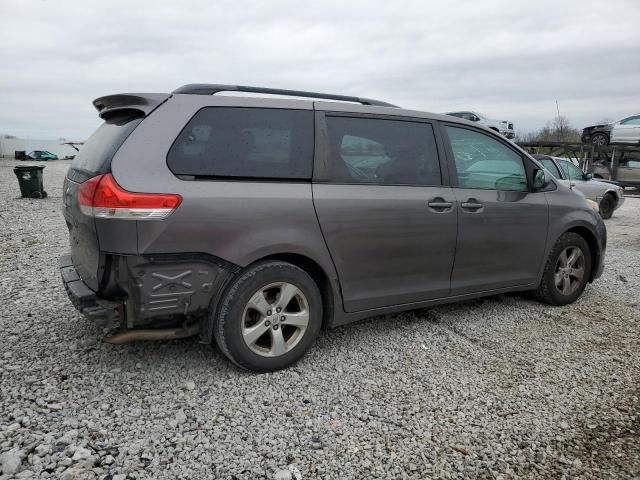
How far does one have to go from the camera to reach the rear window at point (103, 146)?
2.92 m

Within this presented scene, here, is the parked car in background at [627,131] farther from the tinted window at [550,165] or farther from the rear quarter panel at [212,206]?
the rear quarter panel at [212,206]

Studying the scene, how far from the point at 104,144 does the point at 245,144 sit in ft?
2.86

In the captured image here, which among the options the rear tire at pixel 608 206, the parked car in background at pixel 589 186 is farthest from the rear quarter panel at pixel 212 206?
the rear tire at pixel 608 206

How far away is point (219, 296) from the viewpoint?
3010mm

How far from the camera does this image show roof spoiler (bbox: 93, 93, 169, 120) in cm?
303

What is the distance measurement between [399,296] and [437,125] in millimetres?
1401

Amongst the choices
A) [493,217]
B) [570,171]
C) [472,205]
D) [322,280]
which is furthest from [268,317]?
[570,171]

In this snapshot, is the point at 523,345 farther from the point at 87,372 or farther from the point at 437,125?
the point at 87,372

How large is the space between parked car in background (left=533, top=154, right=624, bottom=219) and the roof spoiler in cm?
1064

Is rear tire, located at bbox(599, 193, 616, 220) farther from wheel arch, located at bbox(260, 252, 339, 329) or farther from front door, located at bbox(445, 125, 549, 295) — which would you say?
wheel arch, located at bbox(260, 252, 339, 329)

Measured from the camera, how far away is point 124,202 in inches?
108

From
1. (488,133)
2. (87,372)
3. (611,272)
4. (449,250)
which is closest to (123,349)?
(87,372)

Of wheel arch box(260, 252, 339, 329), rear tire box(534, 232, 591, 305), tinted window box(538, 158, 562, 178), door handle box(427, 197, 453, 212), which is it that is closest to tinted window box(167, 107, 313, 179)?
wheel arch box(260, 252, 339, 329)

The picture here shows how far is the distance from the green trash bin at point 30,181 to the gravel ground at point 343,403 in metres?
11.3
